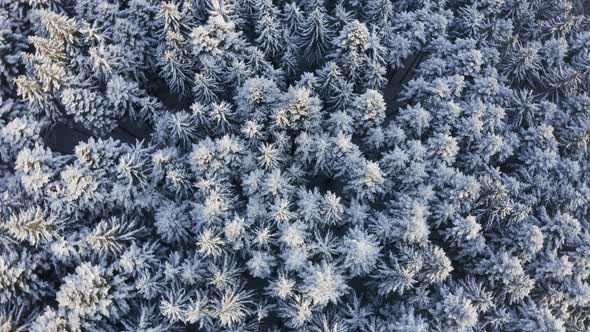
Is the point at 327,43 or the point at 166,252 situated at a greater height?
the point at 327,43

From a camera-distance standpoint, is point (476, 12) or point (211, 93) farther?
point (476, 12)

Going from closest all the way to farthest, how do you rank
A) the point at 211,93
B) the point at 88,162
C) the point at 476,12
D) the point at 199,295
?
the point at 199,295, the point at 88,162, the point at 211,93, the point at 476,12

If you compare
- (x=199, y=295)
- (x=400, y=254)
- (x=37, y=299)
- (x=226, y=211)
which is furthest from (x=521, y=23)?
(x=37, y=299)

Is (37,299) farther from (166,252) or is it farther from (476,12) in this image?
(476,12)

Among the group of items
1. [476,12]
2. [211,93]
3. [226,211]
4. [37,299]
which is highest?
[476,12]

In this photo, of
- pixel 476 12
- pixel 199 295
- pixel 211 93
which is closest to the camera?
pixel 199 295

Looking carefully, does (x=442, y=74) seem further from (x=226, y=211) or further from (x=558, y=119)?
(x=226, y=211)
